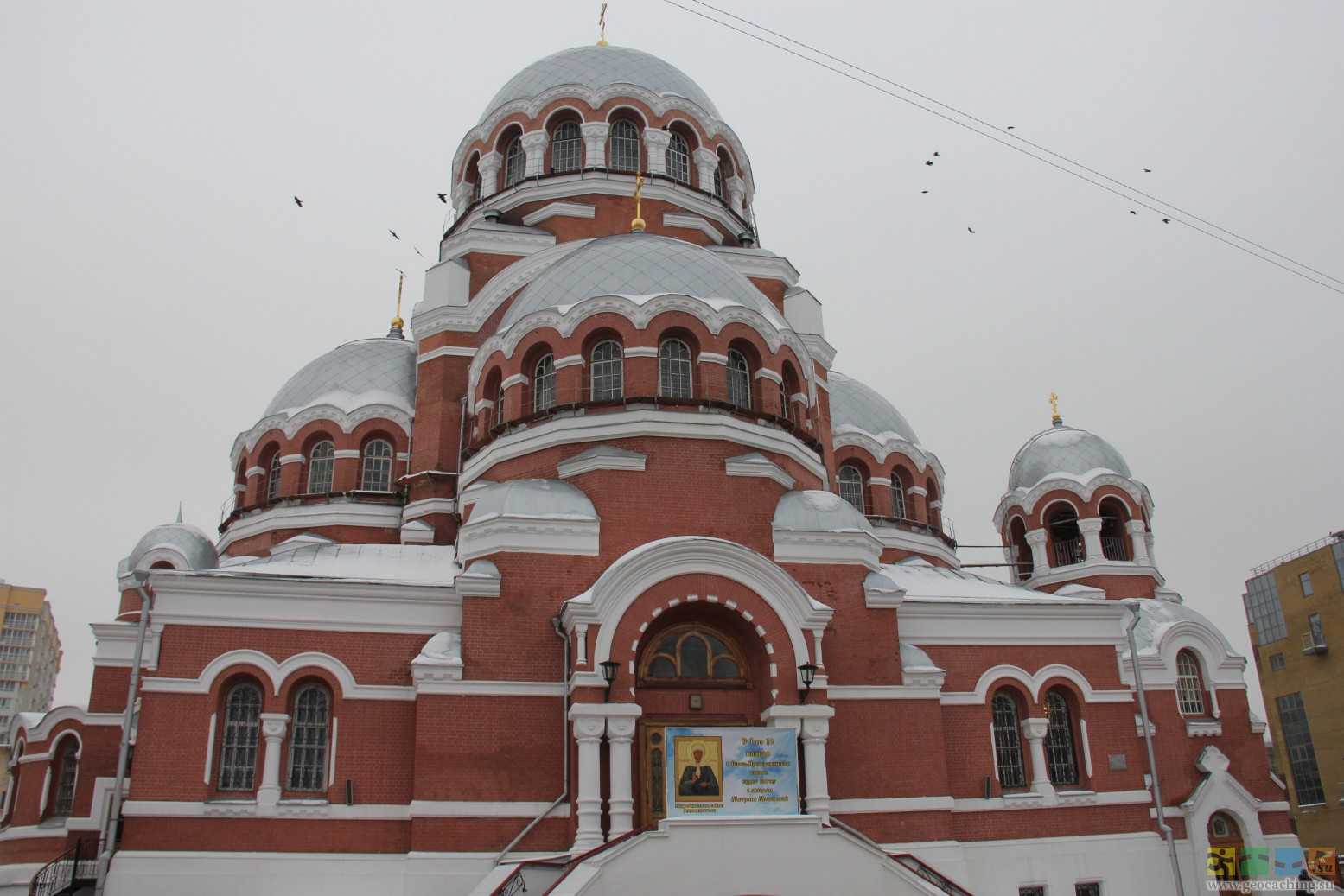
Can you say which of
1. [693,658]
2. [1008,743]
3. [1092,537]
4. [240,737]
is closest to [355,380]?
[240,737]

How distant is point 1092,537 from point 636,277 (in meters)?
13.3

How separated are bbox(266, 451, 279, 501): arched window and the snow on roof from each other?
3686 millimetres

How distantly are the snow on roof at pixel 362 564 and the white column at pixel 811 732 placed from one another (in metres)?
5.41

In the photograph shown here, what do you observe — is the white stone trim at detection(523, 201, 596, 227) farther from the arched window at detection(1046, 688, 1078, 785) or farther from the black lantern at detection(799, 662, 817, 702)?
the arched window at detection(1046, 688, 1078, 785)

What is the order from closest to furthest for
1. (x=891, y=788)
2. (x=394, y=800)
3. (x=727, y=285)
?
1. (x=394, y=800)
2. (x=891, y=788)
3. (x=727, y=285)

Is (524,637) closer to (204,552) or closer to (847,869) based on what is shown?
(847,869)

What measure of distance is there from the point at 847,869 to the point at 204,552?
16188mm

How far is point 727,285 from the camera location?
19344 millimetres

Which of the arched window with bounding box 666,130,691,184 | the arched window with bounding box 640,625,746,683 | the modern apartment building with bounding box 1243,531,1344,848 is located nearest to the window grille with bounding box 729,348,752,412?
the arched window with bounding box 640,625,746,683

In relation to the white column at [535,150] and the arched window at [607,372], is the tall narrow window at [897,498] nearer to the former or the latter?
the arched window at [607,372]

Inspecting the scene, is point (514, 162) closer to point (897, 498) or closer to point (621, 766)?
point (897, 498)

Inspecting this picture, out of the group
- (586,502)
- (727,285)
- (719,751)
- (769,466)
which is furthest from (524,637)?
(727,285)

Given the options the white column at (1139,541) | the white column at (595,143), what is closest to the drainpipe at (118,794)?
the white column at (595,143)

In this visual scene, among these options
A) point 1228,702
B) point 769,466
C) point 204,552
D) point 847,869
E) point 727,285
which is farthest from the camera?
point 204,552
